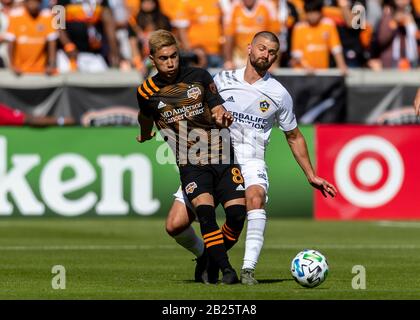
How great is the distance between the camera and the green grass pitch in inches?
454

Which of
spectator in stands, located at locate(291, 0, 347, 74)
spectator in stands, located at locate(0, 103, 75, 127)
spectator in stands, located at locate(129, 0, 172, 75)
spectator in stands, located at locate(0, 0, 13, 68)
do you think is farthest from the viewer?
spectator in stands, located at locate(0, 0, 13, 68)

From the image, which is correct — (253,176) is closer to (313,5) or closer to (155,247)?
(155,247)

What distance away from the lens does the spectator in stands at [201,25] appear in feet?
78.4

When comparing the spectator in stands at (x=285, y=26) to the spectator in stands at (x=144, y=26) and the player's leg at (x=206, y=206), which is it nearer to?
the spectator in stands at (x=144, y=26)

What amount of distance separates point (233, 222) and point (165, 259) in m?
3.50

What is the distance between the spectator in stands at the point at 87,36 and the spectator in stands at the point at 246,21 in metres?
2.38

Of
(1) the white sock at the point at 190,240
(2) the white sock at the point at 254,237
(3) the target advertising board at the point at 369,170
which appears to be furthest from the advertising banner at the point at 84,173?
(2) the white sock at the point at 254,237

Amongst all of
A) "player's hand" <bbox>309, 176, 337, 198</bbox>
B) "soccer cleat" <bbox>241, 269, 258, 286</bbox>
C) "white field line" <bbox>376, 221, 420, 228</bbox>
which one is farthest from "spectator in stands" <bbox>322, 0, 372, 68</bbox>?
"soccer cleat" <bbox>241, 269, 258, 286</bbox>

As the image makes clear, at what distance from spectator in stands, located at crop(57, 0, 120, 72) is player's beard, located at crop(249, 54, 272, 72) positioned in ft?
38.5

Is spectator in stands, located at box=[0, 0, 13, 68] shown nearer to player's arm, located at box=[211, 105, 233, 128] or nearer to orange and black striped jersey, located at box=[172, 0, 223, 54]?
orange and black striped jersey, located at box=[172, 0, 223, 54]

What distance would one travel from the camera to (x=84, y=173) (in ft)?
70.9

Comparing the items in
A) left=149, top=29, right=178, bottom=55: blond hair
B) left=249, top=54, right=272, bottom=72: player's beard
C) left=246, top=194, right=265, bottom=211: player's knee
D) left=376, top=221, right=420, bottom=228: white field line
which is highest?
left=149, top=29, right=178, bottom=55: blond hair

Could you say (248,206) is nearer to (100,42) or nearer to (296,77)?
(296,77)

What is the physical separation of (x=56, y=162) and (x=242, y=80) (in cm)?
930
